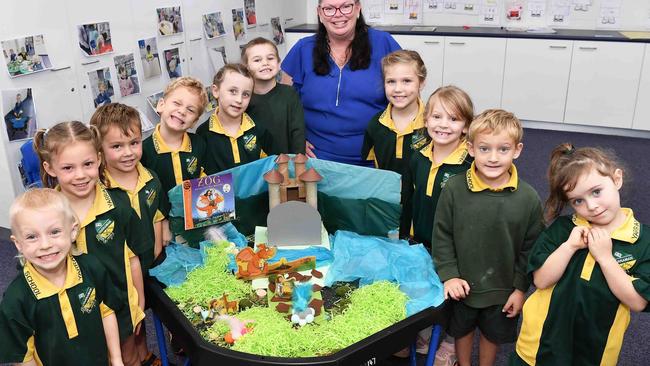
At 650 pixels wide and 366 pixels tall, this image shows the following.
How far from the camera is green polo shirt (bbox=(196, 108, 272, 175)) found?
2131mm

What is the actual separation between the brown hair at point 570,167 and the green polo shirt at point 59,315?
123 cm

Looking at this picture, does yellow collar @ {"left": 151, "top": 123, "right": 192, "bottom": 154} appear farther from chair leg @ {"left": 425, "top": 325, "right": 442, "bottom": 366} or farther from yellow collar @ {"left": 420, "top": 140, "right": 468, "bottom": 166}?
chair leg @ {"left": 425, "top": 325, "right": 442, "bottom": 366}

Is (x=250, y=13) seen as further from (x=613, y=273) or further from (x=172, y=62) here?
(x=613, y=273)

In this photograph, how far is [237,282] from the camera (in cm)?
160

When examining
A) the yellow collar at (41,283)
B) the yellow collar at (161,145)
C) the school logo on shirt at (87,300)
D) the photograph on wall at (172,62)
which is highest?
the photograph on wall at (172,62)

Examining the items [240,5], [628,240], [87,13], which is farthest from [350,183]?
[240,5]

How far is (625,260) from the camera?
1412 millimetres

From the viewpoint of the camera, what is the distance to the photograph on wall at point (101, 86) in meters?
3.03

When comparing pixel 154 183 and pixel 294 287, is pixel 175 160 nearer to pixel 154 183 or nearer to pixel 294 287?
pixel 154 183

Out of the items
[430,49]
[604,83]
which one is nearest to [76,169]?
[430,49]

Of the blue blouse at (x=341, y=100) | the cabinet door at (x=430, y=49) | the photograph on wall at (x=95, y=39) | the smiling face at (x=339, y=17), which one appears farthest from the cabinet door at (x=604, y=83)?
the photograph on wall at (x=95, y=39)

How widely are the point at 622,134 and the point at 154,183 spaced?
181 inches

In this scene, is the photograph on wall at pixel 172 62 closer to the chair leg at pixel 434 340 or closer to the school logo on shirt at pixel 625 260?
the chair leg at pixel 434 340

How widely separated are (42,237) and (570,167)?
1.34 meters
